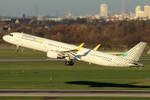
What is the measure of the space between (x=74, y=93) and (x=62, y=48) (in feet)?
75.6

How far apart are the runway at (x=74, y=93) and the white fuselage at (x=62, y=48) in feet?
63.4

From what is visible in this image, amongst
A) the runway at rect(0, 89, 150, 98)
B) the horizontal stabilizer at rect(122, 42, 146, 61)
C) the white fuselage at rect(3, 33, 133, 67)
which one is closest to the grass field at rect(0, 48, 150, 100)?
the white fuselage at rect(3, 33, 133, 67)

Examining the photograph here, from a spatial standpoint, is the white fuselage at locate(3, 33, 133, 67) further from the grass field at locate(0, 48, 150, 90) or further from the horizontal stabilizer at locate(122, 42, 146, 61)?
the grass field at locate(0, 48, 150, 90)

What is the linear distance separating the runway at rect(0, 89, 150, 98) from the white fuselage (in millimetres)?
19321

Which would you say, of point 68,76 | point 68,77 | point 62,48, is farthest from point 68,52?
point 68,77

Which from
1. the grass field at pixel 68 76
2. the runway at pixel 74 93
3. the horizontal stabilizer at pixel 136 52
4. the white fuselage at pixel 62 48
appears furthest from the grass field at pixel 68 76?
the runway at pixel 74 93

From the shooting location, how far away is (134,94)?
56.4m

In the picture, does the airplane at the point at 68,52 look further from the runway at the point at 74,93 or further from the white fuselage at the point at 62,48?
the runway at the point at 74,93

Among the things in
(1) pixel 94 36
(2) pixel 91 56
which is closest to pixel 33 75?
(2) pixel 91 56

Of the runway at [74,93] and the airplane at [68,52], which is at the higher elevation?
the airplane at [68,52]

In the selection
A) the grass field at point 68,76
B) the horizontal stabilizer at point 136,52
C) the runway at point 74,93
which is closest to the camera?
the runway at point 74,93

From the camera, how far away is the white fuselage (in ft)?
259

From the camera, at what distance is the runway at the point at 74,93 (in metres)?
55.3

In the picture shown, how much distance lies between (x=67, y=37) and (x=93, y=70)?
78.0m
